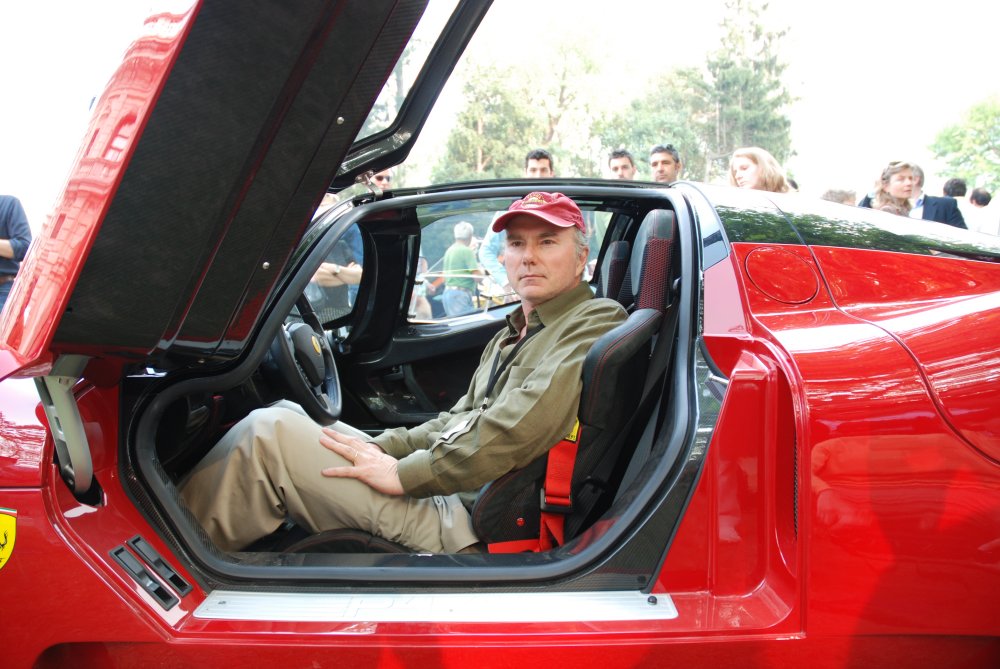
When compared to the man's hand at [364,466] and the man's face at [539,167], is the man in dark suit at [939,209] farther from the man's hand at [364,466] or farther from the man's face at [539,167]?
the man's hand at [364,466]

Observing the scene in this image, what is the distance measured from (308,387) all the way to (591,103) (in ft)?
80.7

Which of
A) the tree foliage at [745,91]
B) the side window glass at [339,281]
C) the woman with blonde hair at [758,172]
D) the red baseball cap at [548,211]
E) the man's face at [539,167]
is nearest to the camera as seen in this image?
the red baseball cap at [548,211]

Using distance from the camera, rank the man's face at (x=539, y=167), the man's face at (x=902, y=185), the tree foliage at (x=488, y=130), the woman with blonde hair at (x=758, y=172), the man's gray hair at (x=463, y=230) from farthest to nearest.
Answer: the man's face at (x=539, y=167) < the tree foliage at (x=488, y=130) < the man's face at (x=902, y=185) < the man's gray hair at (x=463, y=230) < the woman with blonde hair at (x=758, y=172)

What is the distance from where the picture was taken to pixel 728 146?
92.1ft

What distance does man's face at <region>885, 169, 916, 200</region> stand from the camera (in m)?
4.07

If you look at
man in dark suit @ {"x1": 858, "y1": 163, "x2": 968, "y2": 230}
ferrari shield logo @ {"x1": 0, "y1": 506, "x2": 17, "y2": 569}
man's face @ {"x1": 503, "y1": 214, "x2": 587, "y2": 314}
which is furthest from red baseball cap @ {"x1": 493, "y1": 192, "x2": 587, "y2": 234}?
man in dark suit @ {"x1": 858, "y1": 163, "x2": 968, "y2": 230}

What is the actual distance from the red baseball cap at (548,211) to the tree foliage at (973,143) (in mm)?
42011

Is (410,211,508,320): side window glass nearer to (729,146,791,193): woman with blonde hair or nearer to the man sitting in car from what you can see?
(729,146,791,193): woman with blonde hair

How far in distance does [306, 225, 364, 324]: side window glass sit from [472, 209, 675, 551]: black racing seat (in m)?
1.33

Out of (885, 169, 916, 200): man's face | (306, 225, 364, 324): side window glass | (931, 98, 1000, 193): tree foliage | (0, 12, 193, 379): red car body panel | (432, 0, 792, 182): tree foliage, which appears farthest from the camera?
(931, 98, 1000, 193): tree foliage

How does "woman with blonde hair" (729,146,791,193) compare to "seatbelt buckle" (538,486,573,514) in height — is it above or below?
above

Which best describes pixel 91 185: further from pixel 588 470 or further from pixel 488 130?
pixel 488 130

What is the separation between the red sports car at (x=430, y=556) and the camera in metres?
1.18

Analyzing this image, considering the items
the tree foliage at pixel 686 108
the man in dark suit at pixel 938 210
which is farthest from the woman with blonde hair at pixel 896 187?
the tree foliage at pixel 686 108
